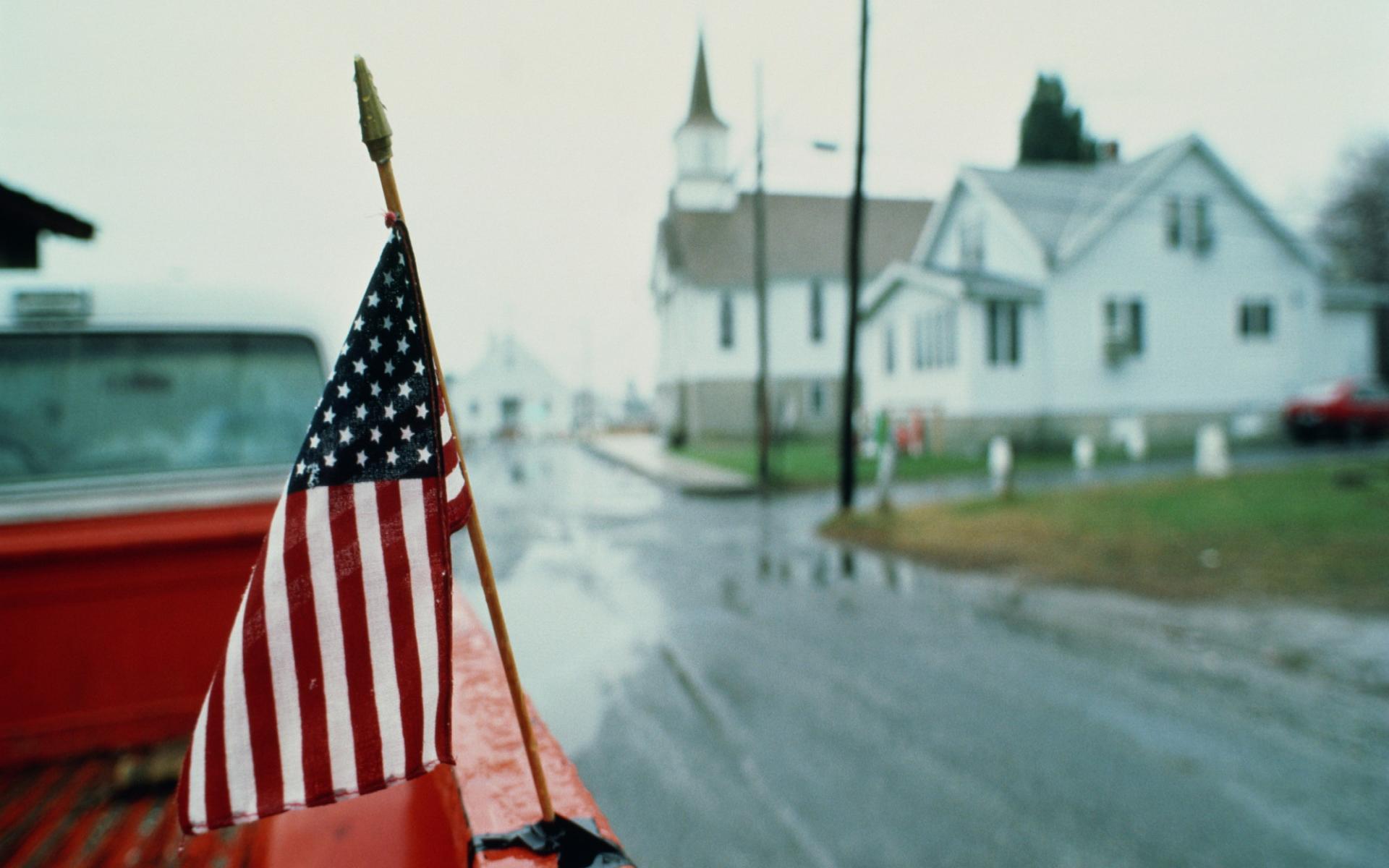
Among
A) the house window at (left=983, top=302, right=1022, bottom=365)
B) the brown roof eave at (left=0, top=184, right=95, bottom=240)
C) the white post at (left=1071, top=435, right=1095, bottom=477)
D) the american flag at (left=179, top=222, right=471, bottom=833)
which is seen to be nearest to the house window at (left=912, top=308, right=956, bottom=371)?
the house window at (left=983, top=302, right=1022, bottom=365)

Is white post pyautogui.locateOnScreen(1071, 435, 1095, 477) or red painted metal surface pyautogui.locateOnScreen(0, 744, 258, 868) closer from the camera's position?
red painted metal surface pyautogui.locateOnScreen(0, 744, 258, 868)

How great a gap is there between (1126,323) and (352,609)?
24.7m

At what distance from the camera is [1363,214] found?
3997cm

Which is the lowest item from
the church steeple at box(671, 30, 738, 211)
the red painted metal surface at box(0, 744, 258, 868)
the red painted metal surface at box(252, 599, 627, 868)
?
the red painted metal surface at box(0, 744, 258, 868)

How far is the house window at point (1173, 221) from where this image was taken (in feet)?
74.9

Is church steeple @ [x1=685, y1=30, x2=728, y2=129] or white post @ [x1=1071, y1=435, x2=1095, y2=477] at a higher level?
church steeple @ [x1=685, y1=30, x2=728, y2=129]

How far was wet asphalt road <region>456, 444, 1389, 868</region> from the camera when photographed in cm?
350

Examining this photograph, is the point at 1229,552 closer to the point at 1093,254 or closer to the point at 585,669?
the point at 585,669

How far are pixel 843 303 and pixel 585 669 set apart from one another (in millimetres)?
32165

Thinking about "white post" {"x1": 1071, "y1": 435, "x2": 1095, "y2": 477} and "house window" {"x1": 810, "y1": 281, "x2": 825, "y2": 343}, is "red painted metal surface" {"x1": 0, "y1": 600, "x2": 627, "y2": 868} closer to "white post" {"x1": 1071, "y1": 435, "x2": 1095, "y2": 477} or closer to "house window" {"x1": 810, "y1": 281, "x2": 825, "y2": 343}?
"white post" {"x1": 1071, "y1": 435, "x2": 1095, "y2": 477}

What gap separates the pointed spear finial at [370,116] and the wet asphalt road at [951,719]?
111 inches

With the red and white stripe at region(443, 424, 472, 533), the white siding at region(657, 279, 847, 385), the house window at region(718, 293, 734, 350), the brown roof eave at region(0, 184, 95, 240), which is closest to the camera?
the red and white stripe at region(443, 424, 472, 533)

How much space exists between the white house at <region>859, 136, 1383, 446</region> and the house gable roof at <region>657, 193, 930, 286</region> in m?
12.1

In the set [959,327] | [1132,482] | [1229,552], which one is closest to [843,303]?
[959,327]
